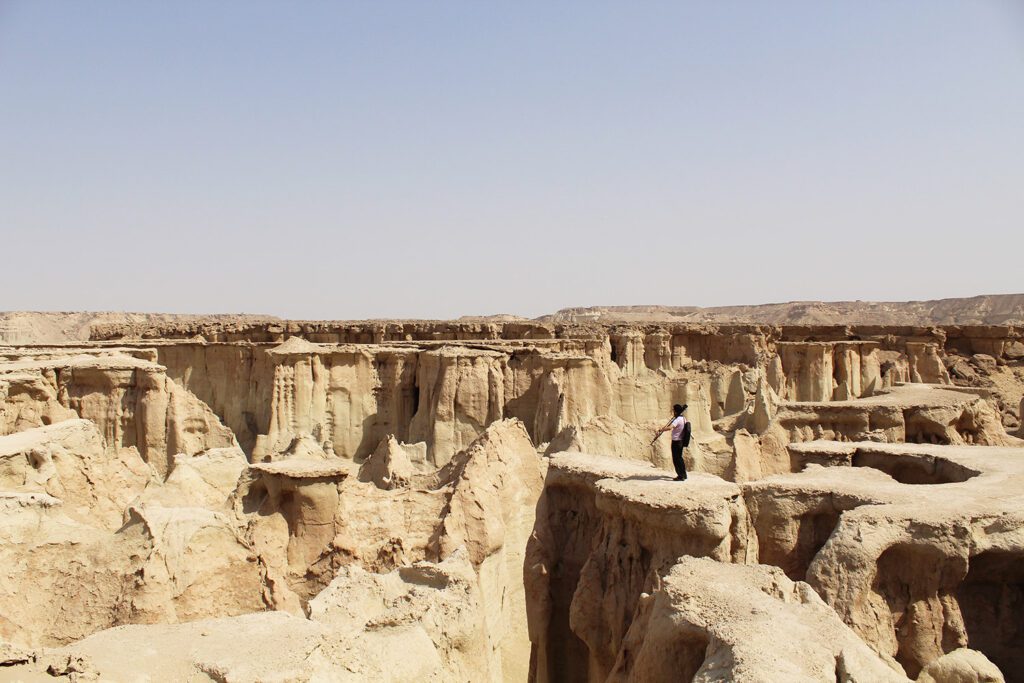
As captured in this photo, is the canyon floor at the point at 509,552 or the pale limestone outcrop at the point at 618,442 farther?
the pale limestone outcrop at the point at 618,442

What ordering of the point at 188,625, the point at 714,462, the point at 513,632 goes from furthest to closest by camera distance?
the point at 714,462 < the point at 513,632 < the point at 188,625

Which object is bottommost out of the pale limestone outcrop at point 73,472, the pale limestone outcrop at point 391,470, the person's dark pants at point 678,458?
the pale limestone outcrop at point 391,470

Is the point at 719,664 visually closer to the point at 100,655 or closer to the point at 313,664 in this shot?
the point at 313,664

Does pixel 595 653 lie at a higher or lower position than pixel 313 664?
lower

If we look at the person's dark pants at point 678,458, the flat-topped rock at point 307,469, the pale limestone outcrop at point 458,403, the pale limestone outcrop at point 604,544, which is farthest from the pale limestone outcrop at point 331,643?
the pale limestone outcrop at point 458,403

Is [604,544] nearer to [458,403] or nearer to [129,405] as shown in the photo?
[129,405]

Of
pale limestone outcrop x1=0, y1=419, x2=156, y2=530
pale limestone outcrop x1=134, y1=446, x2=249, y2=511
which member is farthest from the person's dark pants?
pale limestone outcrop x1=0, y1=419, x2=156, y2=530

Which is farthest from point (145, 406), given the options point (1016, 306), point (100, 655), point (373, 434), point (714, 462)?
point (1016, 306)

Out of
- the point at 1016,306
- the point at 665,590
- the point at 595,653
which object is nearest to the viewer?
the point at 665,590

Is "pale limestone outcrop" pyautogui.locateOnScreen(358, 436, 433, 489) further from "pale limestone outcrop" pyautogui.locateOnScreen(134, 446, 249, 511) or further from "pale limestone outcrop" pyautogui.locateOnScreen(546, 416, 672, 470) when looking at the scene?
"pale limestone outcrop" pyautogui.locateOnScreen(546, 416, 672, 470)

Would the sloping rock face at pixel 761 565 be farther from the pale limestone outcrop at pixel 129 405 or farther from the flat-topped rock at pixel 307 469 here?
the pale limestone outcrop at pixel 129 405

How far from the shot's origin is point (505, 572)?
40.2ft

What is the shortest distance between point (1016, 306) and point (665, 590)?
9869 cm

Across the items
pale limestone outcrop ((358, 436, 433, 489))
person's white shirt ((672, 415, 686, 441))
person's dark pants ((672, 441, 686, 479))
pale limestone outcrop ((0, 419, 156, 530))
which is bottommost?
pale limestone outcrop ((358, 436, 433, 489))
